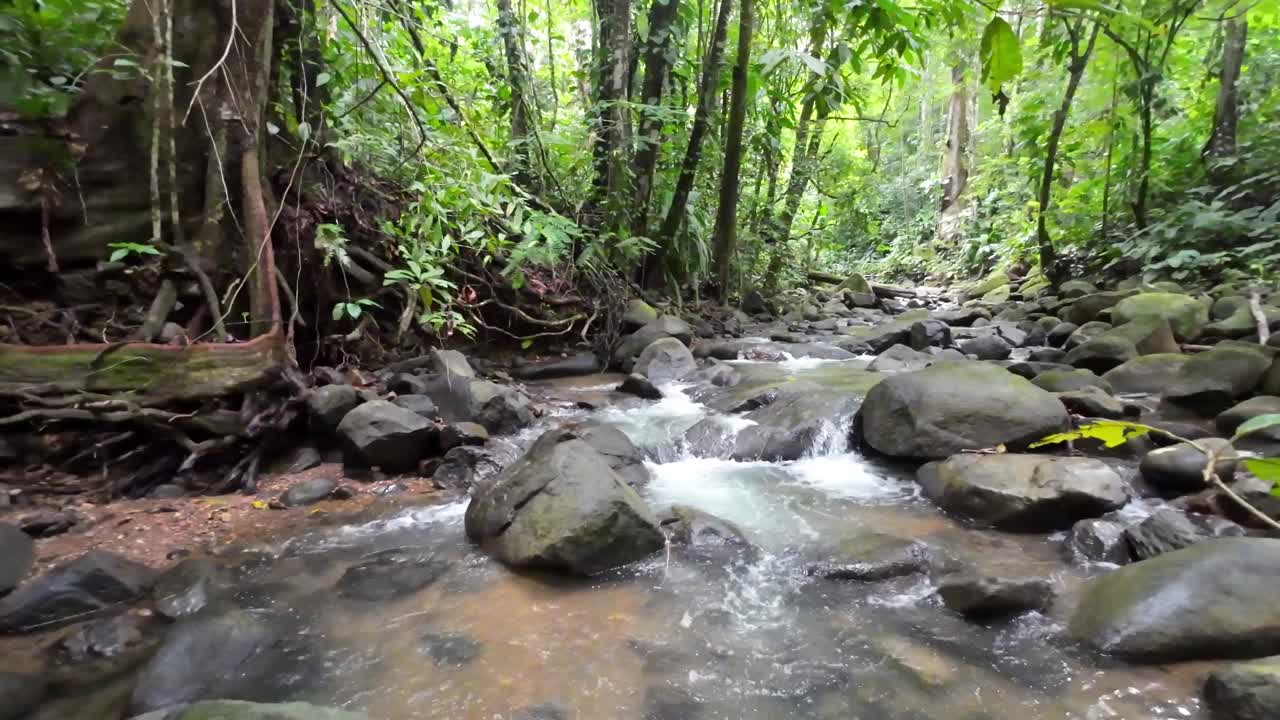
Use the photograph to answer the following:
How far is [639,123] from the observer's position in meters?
8.62

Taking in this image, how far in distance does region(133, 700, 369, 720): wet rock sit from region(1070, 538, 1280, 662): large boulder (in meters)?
2.61

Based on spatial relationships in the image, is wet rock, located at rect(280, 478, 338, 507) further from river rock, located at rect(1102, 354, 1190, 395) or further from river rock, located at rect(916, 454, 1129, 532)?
river rock, located at rect(1102, 354, 1190, 395)

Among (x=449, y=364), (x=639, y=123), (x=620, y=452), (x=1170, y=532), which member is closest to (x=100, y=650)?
(x=620, y=452)

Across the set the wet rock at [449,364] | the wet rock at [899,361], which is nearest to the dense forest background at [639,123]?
the wet rock at [449,364]

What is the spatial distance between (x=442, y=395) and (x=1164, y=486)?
→ 4.48 metres

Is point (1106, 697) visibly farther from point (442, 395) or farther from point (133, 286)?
point (133, 286)

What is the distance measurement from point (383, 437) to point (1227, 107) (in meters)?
10.9

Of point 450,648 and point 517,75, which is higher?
point 517,75

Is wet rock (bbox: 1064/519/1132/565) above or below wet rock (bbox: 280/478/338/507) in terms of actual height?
above

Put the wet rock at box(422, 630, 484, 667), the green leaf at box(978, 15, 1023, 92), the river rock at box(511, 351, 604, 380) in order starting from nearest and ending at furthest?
1. the green leaf at box(978, 15, 1023, 92)
2. the wet rock at box(422, 630, 484, 667)
3. the river rock at box(511, 351, 604, 380)

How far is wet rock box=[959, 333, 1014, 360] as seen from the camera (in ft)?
24.1

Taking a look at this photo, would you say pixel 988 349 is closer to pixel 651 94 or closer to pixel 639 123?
pixel 639 123

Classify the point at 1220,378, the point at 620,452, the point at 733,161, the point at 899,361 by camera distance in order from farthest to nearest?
the point at 733,161
the point at 899,361
the point at 1220,378
the point at 620,452

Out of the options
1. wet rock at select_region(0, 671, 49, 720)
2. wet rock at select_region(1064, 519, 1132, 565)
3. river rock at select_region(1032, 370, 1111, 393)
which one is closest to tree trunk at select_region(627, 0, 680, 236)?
river rock at select_region(1032, 370, 1111, 393)
